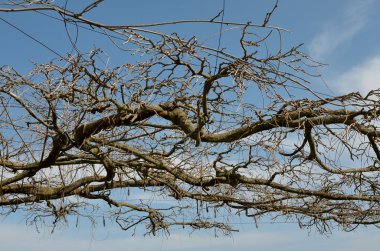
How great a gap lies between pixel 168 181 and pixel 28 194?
164 centimetres

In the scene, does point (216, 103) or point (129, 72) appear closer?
point (129, 72)

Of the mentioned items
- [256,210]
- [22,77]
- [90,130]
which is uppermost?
[22,77]

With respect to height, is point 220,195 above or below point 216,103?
below

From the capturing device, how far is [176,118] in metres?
3.90

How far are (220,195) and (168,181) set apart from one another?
0.55 metres

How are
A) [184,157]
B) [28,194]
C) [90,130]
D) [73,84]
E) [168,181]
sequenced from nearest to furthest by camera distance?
[73,84], [90,130], [184,157], [168,181], [28,194]

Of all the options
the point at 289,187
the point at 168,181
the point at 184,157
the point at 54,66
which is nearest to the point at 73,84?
the point at 54,66

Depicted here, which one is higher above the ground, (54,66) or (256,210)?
(54,66)

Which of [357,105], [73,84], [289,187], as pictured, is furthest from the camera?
[289,187]

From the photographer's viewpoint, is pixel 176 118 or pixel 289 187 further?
pixel 289 187

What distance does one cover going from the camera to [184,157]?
4277 millimetres

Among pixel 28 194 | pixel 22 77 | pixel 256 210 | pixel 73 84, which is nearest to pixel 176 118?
pixel 73 84

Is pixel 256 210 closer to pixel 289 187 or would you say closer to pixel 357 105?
pixel 289 187

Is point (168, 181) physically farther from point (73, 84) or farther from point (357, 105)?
point (357, 105)
